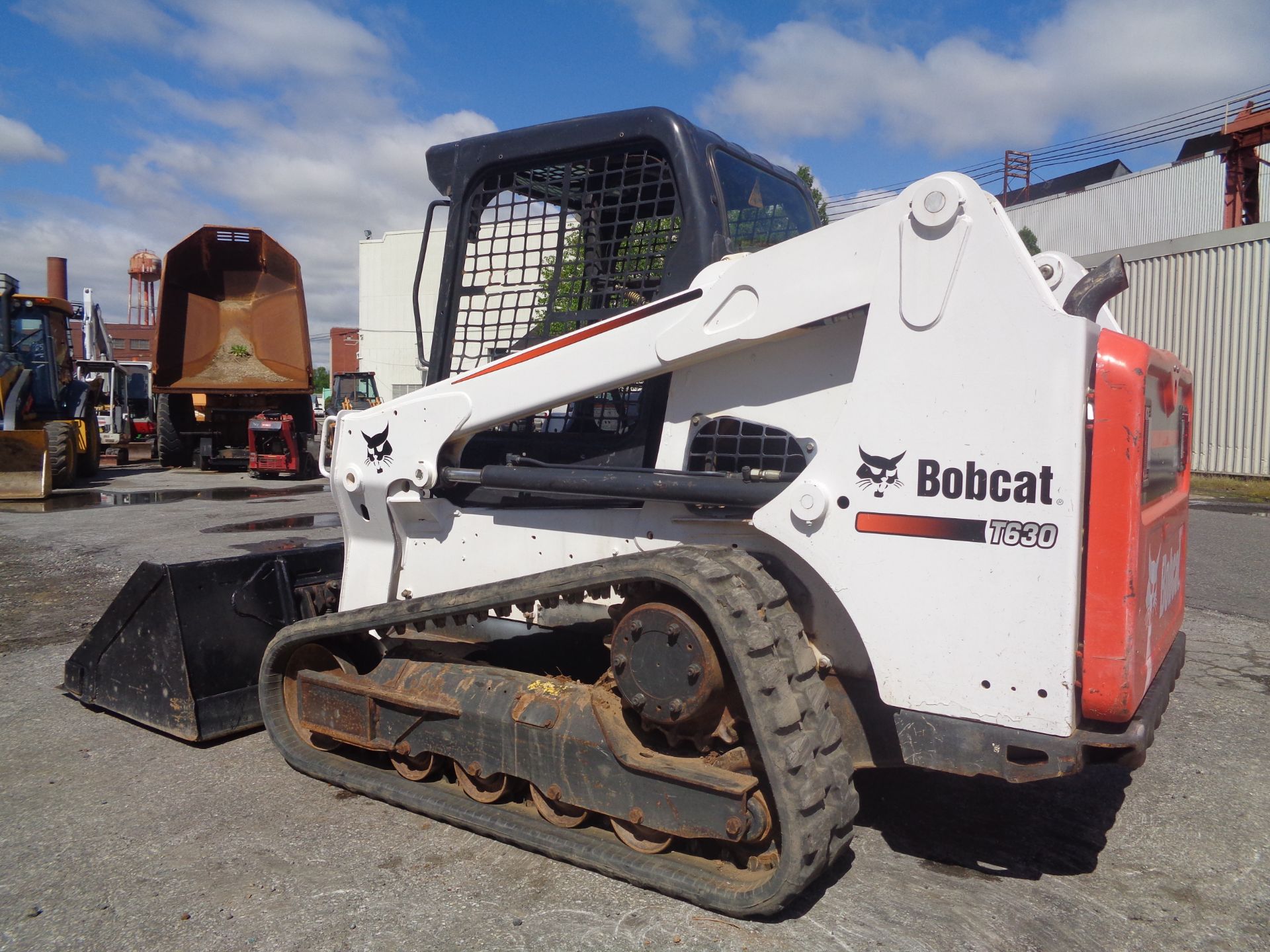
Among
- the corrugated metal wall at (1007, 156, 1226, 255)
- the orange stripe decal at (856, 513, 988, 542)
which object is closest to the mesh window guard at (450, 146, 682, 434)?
the orange stripe decal at (856, 513, 988, 542)

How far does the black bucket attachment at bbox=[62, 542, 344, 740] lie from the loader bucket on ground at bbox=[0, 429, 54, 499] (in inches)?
416

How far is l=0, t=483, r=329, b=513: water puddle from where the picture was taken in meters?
12.7

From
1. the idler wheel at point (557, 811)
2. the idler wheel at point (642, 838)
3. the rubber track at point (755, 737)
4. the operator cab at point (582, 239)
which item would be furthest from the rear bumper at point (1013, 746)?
the operator cab at point (582, 239)

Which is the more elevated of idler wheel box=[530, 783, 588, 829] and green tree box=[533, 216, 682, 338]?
green tree box=[533, 216, 682, 338]

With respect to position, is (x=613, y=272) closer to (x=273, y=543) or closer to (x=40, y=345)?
(x=273, y=543)

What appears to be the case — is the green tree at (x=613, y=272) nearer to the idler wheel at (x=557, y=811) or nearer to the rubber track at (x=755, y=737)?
the rubber track at (x=755, y=737)

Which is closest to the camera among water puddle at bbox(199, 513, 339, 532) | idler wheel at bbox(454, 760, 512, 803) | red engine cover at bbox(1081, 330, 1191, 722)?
red engine cover at bbox(1081, 330, 1191, 722)

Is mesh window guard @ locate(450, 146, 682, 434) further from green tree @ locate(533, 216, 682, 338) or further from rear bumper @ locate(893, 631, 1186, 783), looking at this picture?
rear bumper @ locate(893, 631, 1186, 783)

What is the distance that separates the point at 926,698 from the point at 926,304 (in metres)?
1.05

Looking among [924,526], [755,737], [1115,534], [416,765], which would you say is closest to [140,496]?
[416,765]

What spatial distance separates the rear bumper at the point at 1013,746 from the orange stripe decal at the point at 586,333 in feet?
4.53

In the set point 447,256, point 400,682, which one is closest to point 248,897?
point 400,682

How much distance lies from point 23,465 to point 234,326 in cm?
440

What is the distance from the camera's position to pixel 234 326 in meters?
16.8
